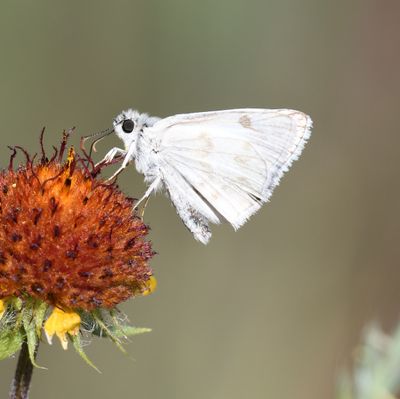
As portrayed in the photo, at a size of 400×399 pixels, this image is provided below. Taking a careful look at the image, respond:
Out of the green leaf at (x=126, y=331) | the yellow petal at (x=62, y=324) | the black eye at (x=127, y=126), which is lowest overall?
the yellow petal at (x=62, y=324)

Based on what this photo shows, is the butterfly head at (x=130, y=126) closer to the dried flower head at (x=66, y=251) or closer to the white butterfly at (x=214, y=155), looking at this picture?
the white butterfly at (x=214, y=155)

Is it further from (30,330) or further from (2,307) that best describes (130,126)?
(30,330)

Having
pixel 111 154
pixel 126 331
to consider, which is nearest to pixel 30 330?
pixel 126 331

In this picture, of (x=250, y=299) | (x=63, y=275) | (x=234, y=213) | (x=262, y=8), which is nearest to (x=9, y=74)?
(x=262, y=8)

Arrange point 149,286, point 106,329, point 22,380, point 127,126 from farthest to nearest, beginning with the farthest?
point 127,126, point 149,286, point 106,329, point 22,380

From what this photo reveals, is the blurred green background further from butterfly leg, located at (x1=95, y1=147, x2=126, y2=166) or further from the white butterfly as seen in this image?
butterfly leg, located at (x1=95, y1=147, x2=126, y2=166)

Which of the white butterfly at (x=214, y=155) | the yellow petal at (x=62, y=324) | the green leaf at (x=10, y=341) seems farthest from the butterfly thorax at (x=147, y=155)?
the green leaf at (x=10, y=341)

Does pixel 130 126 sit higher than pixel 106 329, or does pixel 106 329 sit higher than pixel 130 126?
pixel 130 126

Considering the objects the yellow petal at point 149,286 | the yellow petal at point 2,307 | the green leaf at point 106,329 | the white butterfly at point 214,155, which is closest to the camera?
the yellow petal at point 2,307
